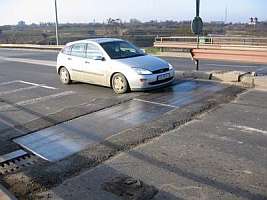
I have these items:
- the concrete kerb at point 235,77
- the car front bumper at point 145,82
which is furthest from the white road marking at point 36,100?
the concrete kerb at point 235,77

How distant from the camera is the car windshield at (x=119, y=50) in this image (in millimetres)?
10984

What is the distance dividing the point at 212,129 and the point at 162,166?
188 centimetres

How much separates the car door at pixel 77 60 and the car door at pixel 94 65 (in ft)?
0.73

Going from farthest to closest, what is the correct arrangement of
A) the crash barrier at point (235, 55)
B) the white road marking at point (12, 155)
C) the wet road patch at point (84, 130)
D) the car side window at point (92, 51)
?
the crash barrier at point (235, 55) < the car side window at point (92, 51) < the wet road patch at point (84, 130) < the white road marking at point (12, 155)

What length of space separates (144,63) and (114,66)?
862 mm

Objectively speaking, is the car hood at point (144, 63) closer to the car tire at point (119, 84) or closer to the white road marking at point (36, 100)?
the car tire at point (119, 84)

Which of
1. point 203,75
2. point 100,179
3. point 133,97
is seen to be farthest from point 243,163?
point 203,75

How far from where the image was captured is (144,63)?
1038 cm

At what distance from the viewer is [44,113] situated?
8.71 metres

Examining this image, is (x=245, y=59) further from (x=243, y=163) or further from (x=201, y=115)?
(x=243, y=163)

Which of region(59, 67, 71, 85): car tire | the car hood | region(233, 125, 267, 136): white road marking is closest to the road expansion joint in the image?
region(233, 125, 267, 136): white road marking

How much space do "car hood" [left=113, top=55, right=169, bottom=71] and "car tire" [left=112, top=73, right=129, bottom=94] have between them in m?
0.40

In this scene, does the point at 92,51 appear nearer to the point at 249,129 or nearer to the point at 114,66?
the point at 114,66

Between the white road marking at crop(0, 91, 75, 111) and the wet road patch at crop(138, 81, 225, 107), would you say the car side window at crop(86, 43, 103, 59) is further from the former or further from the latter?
the wet road patch at crop(138, 81, 225, 107)
